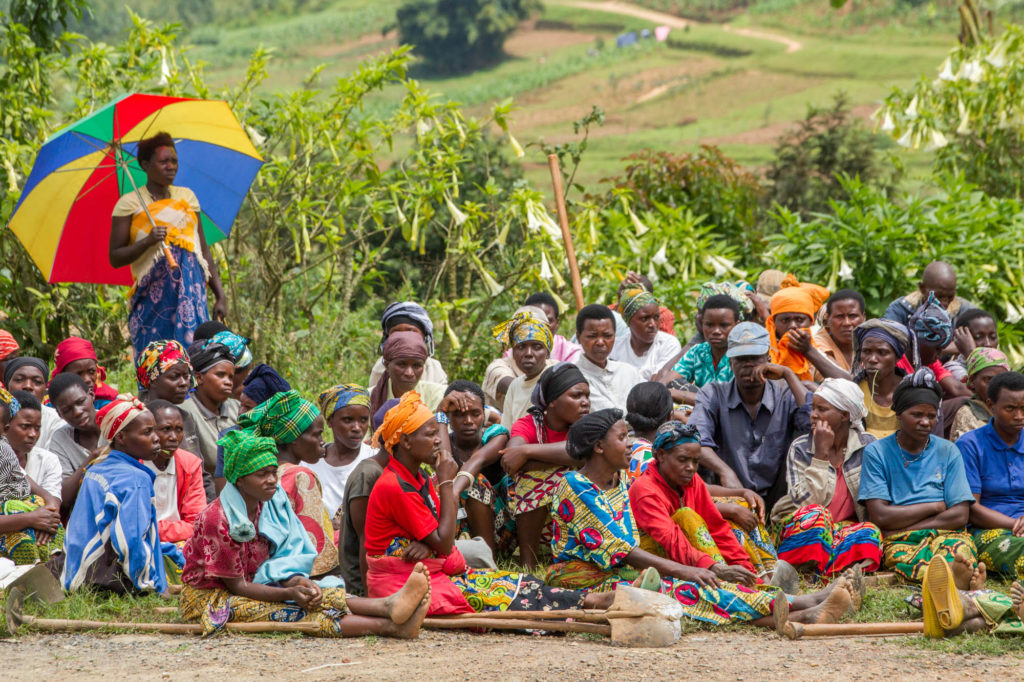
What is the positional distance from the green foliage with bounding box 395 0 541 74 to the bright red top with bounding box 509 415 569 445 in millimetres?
31600

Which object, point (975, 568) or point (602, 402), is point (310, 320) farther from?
point (975, 568)

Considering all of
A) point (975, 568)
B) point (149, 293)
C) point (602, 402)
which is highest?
point (149, 293)

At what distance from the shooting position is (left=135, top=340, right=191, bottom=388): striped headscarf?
6672 millimetres

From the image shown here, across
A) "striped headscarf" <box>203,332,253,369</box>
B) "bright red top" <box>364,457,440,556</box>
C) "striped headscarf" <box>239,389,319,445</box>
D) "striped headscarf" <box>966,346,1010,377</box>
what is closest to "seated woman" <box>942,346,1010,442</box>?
"striped headscarf" <box>966,346,1010,377</box>

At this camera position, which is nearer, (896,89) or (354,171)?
(354,171)

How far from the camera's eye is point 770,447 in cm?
665

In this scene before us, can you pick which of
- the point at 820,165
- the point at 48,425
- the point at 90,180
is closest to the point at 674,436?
the point at 48,425

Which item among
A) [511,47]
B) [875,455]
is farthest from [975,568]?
[511,47]

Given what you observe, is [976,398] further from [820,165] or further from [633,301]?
[820,165]

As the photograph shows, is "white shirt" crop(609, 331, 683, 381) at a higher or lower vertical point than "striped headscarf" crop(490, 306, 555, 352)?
lower

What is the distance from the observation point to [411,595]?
200 inches

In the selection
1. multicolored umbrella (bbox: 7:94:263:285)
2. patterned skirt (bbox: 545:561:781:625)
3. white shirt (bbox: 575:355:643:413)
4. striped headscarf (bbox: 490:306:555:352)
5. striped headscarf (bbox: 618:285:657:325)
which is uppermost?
multicolored umbrella (bbox: 7:94:263:285)

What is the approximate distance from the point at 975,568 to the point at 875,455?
33.1 inches

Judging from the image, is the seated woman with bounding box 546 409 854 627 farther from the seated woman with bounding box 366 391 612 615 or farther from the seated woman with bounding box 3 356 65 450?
the seated woman with bounding box 3 356 65 450
